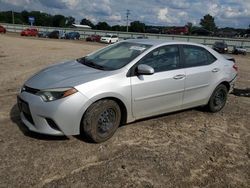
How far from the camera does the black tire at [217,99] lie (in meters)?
6.34

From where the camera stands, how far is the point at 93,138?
4418mm

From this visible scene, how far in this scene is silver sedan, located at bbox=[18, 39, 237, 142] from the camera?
4.16 metres

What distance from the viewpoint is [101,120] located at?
447cm

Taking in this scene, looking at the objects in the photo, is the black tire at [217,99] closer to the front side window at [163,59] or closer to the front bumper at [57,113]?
the front side window at [163,59]

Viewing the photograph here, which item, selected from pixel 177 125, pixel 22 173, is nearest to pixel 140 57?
pixel 177 125

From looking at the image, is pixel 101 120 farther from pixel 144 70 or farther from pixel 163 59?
pixel 163 59

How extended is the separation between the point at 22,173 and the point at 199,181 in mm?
2198

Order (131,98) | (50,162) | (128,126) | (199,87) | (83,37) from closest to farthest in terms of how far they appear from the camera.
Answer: (50,162) < (131,98) < (128,126) < (199,87) < (83,37)

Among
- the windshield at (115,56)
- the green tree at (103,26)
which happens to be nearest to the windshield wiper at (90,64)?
the windshield at (115,56)

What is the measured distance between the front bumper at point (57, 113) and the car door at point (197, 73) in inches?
90.6

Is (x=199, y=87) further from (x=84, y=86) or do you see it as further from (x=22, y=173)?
(x=22, y=173)

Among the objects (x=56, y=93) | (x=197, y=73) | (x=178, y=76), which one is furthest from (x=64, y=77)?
(x=197, y=73)

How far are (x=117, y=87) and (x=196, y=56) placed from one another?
2.20 meters

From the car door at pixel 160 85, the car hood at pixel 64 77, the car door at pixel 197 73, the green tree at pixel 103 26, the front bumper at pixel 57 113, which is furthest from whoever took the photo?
the green tree at pixel 103 26
